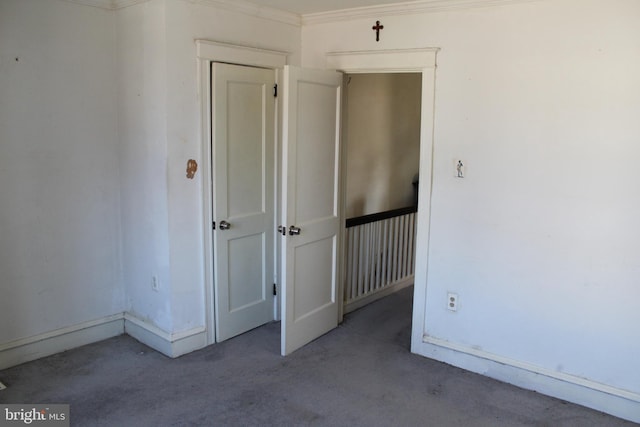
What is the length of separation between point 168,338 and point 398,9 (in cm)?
262

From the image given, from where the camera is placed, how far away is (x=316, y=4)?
3.50 meters

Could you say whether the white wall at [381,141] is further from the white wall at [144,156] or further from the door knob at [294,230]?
the white wall at [144,156]

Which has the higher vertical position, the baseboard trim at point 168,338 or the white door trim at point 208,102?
the white door trim at point 208,102

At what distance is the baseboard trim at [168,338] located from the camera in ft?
11.5

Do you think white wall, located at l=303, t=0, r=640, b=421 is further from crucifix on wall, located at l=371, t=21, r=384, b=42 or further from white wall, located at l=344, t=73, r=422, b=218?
white wall, located at l=344, t=73, r=422, b=218

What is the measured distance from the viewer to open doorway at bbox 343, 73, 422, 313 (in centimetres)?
455

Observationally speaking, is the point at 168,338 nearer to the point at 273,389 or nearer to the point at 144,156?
the point at 273,389

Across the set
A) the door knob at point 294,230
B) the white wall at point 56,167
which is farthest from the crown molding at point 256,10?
the door knob at point 294,230

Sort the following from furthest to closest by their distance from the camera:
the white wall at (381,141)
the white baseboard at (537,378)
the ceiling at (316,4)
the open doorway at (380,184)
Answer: the white wall at (381,141) < the open doorway at (380,184) < the ceiling at (316,4) < the white baseboard at (537,378)

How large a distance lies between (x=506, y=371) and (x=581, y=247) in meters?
0.90

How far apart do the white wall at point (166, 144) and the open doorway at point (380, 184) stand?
131cm

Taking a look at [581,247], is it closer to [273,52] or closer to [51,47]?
[273,52]

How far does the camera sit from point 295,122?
134 inches

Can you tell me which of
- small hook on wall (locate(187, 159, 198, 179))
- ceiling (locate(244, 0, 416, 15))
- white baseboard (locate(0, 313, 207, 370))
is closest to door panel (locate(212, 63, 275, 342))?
small hook on wall (locate(187, 159, 198, 179))
